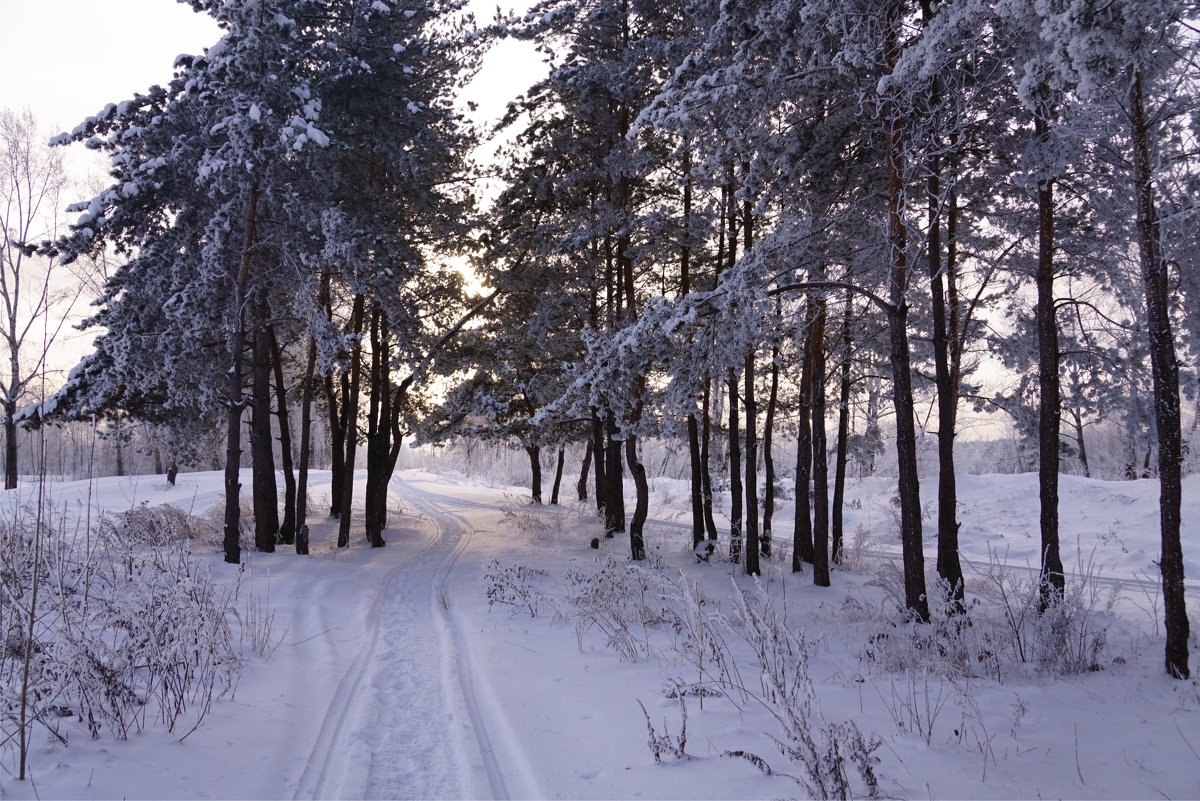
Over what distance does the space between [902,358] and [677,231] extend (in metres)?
6.27

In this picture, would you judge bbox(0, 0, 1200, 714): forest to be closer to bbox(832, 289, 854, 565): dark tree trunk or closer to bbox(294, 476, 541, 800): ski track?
bbox(832, 289, 854, 565): dark tree trunk

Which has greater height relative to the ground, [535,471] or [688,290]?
[688,290]

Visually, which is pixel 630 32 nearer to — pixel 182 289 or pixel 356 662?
pixel 182 289

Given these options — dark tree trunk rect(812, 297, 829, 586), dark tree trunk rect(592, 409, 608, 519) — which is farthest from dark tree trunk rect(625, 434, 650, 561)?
dark tree trunk rect(812, 297, 829, 586)

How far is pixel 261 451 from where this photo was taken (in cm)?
1436

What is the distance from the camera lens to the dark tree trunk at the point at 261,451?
44.3ft

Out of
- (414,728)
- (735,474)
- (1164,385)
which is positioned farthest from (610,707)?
(735,474)

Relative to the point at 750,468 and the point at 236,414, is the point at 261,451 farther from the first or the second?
the point at 750,468

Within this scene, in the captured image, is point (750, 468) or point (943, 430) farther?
point (750, 468)

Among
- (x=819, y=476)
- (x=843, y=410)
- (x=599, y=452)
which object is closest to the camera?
(x=819, y=476)

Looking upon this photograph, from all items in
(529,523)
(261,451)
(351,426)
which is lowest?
(529,523)

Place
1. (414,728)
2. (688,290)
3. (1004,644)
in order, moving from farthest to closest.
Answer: (688,290)
(1004,644)
(414,728)

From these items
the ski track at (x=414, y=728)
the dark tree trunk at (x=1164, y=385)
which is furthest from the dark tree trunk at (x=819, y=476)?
the ski track at (x=414, y=728)

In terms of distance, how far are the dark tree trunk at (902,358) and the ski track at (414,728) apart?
5.95 m
